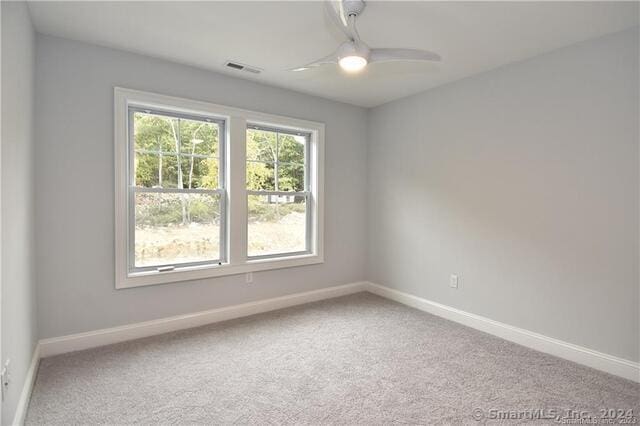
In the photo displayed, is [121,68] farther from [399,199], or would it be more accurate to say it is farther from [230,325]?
[399,199]

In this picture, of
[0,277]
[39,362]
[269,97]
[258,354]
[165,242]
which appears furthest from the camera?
[269,97]

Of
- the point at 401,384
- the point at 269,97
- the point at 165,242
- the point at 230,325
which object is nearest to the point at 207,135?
the point at 269,97

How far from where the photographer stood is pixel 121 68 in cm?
289

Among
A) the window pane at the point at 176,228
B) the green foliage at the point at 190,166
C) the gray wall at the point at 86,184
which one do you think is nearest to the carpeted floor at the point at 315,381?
the gray wall at the point at 86,184

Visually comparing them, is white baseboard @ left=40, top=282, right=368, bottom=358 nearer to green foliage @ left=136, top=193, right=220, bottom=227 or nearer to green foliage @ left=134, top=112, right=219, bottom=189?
green foliage @ left=136, top=193, right=220, bottom=227

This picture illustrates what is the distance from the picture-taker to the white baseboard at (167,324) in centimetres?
268

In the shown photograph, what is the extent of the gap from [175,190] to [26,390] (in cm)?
180

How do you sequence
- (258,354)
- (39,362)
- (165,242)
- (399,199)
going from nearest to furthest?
(39,362)
(258,354)
(165,242)
(399,199)

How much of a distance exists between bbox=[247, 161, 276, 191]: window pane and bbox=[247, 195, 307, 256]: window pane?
4.1 inches

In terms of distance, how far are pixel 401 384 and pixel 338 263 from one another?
218cm

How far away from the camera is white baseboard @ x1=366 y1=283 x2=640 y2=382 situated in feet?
8.02

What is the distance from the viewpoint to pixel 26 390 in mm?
2031

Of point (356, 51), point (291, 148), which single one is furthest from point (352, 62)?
point (291, 148)

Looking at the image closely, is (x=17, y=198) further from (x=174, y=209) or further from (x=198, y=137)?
(x=198, y=137)
